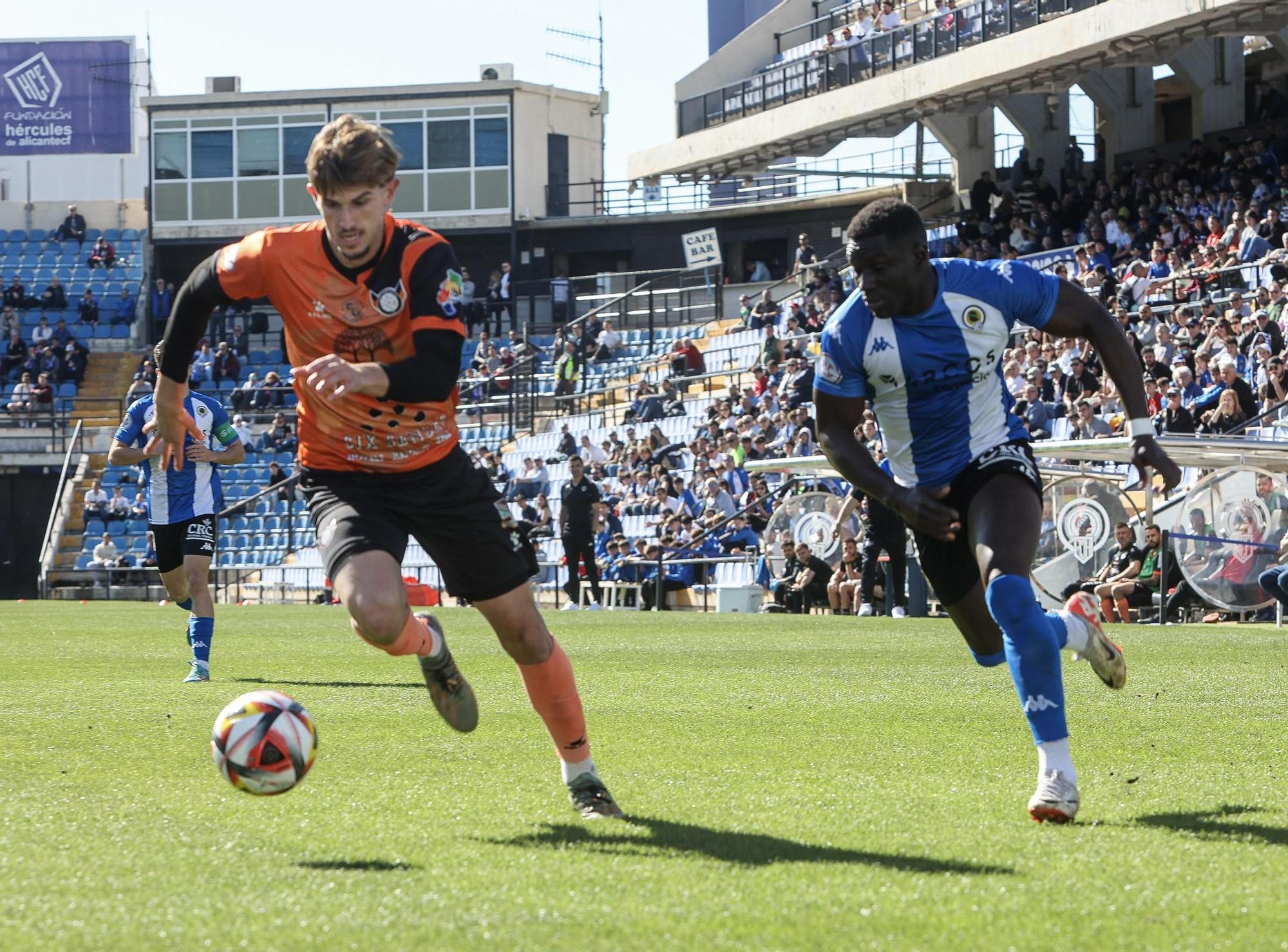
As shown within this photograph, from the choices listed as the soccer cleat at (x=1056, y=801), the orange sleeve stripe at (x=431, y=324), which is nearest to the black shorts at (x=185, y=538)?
the orange sleeve stripe at (x=431, y=324)

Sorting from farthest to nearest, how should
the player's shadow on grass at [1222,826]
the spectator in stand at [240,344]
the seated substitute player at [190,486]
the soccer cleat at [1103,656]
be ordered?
the spectator in stand at [240,344] → the seated substitute player at [190,486] → the soccer cleat at [1103,656] → the player's shadow on grass at [1222,826]

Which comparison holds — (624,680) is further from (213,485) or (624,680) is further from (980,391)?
(980,391)

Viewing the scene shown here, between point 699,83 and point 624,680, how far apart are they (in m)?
34.3

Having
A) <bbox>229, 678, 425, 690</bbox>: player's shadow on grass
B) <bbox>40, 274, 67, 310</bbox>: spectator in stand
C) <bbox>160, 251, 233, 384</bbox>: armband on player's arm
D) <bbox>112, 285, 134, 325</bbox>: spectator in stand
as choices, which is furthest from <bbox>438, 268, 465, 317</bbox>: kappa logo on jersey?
<bbox>40, 274, 67, 310</bbox>: spectator in stand

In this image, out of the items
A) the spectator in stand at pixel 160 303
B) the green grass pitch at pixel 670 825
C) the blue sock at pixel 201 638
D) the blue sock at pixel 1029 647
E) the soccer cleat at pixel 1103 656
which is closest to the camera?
the green grass pitch at pixel 670 825

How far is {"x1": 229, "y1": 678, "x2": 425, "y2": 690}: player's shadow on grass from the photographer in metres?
10.9

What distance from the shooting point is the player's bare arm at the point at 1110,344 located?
5.94m

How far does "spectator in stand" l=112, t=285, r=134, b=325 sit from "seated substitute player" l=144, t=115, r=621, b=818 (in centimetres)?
4402

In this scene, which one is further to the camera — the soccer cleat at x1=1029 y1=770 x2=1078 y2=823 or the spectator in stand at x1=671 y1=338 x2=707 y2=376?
the spectator in stand at x1=671 y1=338 x2=707 y2=376

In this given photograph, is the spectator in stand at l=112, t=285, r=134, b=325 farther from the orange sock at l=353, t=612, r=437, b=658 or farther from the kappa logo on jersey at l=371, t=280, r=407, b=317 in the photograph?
the kappa logo on jersey at l=371, t=280, r=407, b=317

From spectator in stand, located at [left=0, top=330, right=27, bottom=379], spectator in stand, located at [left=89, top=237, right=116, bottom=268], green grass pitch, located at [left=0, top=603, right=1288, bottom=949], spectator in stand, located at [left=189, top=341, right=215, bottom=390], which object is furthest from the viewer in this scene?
spectator in stand, located at [left=89, top=237, right=116, bottom=268]

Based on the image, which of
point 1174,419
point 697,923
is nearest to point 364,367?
point 697,923

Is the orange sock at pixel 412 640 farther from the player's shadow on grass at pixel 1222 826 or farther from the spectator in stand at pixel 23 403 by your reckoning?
the spectator in stand at pixel 23 403

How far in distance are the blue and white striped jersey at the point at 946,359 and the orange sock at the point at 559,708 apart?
1478 millimetres
